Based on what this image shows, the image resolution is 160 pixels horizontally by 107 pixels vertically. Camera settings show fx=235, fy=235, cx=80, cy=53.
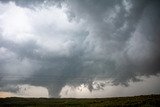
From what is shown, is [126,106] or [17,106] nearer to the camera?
[126,106]

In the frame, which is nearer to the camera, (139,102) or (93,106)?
(139,102)

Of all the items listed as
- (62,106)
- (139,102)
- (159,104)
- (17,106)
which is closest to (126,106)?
(139,102)

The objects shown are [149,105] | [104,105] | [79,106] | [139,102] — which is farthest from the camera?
[79,106]

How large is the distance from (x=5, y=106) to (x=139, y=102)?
99.3 m

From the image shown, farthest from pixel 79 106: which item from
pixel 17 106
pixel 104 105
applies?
pixel 17 106

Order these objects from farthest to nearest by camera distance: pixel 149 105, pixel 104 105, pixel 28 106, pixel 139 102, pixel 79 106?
pixel 28 106 → pixel 79 106 → pixel 104 105 → pixel 139 102 → pixel 149 105

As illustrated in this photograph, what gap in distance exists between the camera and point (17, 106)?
17588 centimetres

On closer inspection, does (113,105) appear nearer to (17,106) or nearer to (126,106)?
(126,106)

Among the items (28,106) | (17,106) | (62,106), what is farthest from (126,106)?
(17,106)

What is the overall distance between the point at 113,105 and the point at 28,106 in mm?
65355

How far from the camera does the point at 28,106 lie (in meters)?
169

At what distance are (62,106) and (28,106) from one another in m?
25.6

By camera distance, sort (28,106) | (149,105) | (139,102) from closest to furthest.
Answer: (149,105) < (139,102) < (28,106)

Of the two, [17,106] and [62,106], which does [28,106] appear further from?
[62,106]
